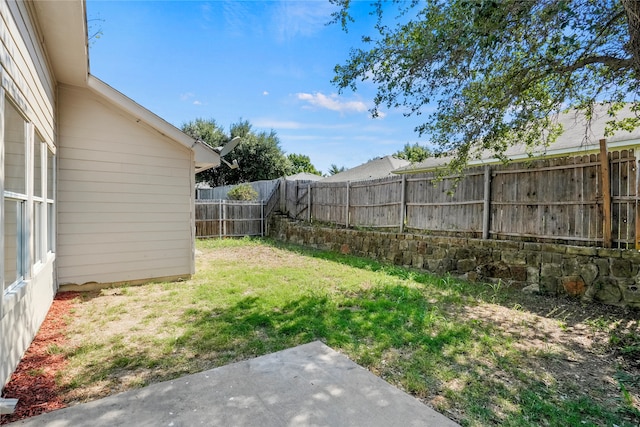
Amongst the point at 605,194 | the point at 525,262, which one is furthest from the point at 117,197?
the point at 605,194

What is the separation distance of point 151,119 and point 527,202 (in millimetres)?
6739

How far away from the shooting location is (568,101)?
509cm

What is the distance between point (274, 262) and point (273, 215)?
5789mm

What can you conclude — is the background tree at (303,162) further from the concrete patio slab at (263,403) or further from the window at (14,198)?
the concrete patio slab at (263,403)

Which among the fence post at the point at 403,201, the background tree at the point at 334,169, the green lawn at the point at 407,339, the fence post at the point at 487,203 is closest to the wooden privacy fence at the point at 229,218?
the green lawn at the point at 407,339

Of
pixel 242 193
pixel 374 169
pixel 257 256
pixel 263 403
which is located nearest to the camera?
pixel 263 403

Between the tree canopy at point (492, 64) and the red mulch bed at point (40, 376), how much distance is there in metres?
4.83

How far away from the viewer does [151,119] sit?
552 centimetres

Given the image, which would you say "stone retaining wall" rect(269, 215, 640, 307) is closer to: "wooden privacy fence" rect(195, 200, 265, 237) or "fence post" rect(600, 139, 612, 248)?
"fence post" rect(600, 139, 612, 248)

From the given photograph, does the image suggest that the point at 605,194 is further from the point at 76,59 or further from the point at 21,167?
the point at 76,59

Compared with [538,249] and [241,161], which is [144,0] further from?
[241,161]

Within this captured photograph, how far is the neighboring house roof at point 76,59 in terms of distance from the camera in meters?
3.18

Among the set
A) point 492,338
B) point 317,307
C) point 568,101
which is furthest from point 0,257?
point 568,101

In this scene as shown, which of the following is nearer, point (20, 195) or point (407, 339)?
point (20, 195)
